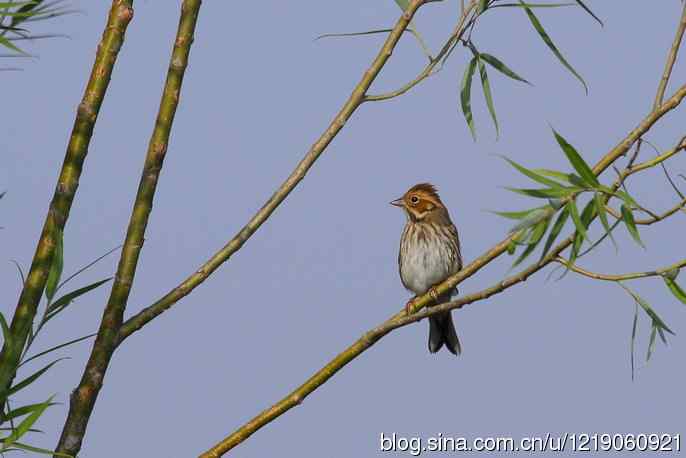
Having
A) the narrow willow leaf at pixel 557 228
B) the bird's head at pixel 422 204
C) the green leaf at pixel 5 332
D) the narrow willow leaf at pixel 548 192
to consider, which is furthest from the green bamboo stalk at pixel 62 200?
the bird's head at pixel 422 204

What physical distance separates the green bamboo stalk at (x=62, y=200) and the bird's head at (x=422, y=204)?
5.81 meters

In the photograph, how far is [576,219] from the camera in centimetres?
380

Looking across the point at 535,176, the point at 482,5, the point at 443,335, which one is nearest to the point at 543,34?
the point at 482,5

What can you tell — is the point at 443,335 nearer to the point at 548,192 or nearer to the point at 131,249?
the point at 131,249

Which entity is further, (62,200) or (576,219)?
(62,200)

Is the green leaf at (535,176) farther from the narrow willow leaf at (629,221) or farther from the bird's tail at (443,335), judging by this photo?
the bird's tail at (443,335)

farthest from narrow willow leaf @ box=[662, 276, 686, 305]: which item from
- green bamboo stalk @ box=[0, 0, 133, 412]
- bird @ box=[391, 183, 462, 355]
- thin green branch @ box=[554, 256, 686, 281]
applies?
bird @ box=[391, 183, 462, 355]

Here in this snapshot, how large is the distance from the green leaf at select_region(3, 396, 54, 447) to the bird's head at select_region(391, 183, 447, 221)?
631 cm

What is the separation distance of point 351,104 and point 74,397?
1474 mm

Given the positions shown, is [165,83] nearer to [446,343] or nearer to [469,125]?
[469,125]

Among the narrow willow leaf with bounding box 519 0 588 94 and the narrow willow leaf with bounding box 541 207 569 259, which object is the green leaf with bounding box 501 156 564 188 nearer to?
the narrow willow leaf with bounding box 541 207 569 259

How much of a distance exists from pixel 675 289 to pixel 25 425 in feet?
7.44

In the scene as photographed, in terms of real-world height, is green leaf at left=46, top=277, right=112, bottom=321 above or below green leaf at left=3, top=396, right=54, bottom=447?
above

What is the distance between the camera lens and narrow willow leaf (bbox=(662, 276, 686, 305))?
13.4ft
